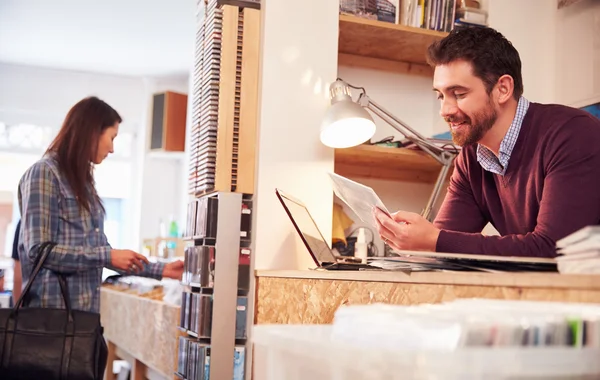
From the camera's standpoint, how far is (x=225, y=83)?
2.37 meters

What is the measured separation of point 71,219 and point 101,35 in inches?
167

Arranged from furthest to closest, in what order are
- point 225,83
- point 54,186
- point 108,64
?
point 108,64 < point 225,83 < point 54,186

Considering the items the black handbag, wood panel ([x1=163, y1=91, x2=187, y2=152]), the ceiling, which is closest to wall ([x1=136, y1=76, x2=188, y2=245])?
the ceiling

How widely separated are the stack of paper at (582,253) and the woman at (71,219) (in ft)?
5.20

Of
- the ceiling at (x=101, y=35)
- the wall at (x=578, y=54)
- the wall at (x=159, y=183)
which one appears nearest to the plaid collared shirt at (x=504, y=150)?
the wall at (x=578, y=54)

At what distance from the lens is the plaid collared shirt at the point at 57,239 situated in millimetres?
2145

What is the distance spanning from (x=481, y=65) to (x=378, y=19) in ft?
2.87

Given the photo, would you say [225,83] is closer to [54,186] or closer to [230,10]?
[230,10]

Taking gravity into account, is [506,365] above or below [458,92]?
below

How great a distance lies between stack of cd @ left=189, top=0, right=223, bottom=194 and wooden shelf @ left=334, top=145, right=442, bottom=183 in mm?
466

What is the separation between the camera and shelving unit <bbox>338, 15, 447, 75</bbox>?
2.62m

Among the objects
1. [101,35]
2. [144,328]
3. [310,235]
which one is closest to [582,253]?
[310,235]

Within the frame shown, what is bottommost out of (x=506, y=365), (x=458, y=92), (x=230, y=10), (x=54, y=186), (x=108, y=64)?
(x=506, y=365)

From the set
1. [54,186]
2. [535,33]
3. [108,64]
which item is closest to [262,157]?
[54,186]
